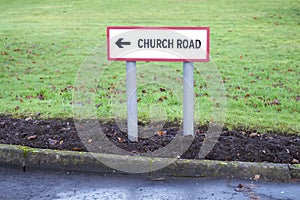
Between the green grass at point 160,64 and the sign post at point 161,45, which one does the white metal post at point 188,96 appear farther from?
the green grass at point 160,64

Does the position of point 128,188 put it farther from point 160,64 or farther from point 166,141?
point 160,64

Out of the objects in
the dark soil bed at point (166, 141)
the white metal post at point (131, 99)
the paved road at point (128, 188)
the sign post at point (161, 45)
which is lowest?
the paved road at point (128, 188)

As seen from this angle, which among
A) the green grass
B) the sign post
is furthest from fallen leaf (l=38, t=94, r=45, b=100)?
the sign post

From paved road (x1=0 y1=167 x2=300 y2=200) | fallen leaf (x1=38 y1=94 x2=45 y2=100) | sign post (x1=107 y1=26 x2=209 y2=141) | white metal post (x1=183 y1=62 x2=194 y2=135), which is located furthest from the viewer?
fallen leaf (x1=38 y1=94 x2=45 y2=100)

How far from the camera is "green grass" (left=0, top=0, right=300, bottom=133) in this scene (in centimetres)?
696

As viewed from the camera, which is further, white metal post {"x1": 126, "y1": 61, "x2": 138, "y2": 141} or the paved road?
white metal post {"x1": 126, "y1": 61, "x2": 138, "y2": 141}

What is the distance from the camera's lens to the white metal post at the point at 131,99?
17.3 ft

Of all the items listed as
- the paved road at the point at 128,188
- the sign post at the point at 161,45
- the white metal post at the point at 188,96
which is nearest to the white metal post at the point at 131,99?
the sign post at the point at 161,45

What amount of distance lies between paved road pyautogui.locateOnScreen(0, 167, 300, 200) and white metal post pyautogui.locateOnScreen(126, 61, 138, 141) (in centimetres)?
76

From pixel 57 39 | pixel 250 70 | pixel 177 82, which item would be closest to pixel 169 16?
pixel 57 39

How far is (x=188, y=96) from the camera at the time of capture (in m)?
5.28

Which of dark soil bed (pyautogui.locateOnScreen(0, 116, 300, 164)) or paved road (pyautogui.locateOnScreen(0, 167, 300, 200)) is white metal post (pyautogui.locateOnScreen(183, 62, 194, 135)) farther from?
paved road (pyautogui.locateOnScreen(0, 167, 300, 200))

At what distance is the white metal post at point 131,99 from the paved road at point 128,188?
0.76m

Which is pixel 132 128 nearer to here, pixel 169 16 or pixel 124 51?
pixel 124 51
